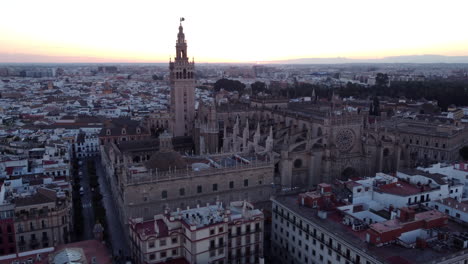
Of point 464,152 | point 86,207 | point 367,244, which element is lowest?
point 86,207

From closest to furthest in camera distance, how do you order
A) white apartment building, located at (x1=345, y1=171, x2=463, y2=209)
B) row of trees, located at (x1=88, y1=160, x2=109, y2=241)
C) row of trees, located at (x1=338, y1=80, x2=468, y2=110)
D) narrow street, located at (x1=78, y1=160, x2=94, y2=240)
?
white apartment building, located at (x1=345, y1=171, x2=463, y2=209) → narrow street, located at (x1=78, y1=160, x2=94, y2=240) → row of trees, located at (x1=88, y1=160, x2=109, y2=241) → row of trees, located at (x1=338, y1=80, x2=468, y2=110)

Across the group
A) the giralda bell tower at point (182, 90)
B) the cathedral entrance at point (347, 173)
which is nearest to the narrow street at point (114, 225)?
the giralda bell tower at point (182, 90)

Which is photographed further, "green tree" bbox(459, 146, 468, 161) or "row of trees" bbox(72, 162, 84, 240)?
"green tree" bbox(459, 146, 468, 161)

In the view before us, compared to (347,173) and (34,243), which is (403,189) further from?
(34,243)

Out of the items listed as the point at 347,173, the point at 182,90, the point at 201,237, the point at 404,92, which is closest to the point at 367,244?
the point at 201,237

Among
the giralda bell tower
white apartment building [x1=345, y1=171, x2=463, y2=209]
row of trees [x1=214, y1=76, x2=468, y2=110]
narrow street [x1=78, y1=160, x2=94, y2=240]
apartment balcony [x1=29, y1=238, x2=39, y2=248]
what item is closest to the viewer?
white apartment building [x1=345, y1=171, x2=463, y2=209]

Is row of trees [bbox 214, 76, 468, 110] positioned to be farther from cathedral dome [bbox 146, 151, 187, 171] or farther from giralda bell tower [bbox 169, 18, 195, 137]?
cathedral dome [bbox 146, 151, 187, 171]

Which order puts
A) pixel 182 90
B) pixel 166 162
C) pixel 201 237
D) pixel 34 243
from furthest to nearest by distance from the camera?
pixel 182 90 → pixel 166 162 → pixel 34 243 → pixel 201 237

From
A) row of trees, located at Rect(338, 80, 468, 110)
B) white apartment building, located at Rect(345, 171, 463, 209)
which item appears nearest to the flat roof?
white apartment building, located at Rect(345, 171, 463, 209)
